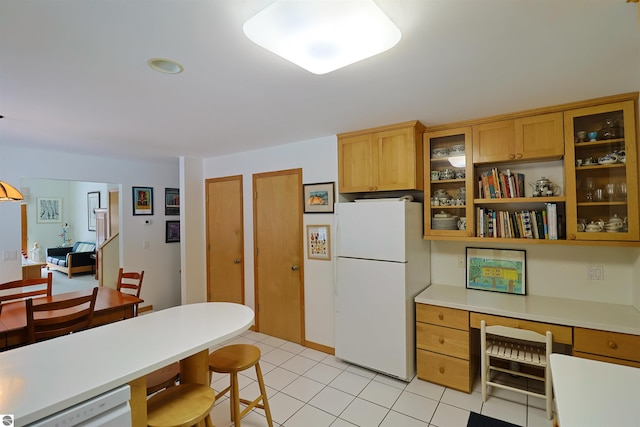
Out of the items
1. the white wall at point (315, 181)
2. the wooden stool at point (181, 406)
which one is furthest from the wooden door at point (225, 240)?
the wooden stool at point (181, 406)

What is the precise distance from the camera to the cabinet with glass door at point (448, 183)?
273 centimetres

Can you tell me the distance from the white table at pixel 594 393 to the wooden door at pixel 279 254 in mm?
2504

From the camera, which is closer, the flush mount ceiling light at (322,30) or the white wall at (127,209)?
the flush mount ceiling light at (322,30)

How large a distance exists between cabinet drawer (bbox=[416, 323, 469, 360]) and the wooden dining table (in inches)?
105

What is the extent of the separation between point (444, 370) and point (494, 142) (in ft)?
6.60

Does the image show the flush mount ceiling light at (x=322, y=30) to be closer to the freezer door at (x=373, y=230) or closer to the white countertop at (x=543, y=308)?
the freezer door at (x=373, y=230)

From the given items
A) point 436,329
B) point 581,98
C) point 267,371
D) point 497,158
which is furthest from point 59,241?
point 581,98

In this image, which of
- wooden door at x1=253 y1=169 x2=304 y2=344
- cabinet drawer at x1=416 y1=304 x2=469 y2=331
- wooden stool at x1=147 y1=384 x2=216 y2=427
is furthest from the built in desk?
wooden stool at x1=147 y1=384 x2=216 y2=427

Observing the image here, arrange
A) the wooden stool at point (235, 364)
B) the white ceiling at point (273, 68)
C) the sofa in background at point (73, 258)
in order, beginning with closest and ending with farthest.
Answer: the white ceiling at point (273, 68) → the wooden stool at point (235, 364) → the sofa in background at point (73, 258)

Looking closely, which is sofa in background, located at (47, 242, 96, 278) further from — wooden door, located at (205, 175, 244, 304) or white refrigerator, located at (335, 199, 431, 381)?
white refrigerator, located at (335, 199, 431, 381)

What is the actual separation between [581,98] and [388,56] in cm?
168

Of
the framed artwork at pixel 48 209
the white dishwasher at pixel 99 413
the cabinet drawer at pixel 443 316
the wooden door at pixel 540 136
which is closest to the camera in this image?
the white dishwasher at pixel 99 413

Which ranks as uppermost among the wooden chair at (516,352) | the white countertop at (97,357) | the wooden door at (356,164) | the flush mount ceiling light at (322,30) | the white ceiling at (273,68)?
the white ceiling at (273,68)

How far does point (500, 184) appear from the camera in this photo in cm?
264
